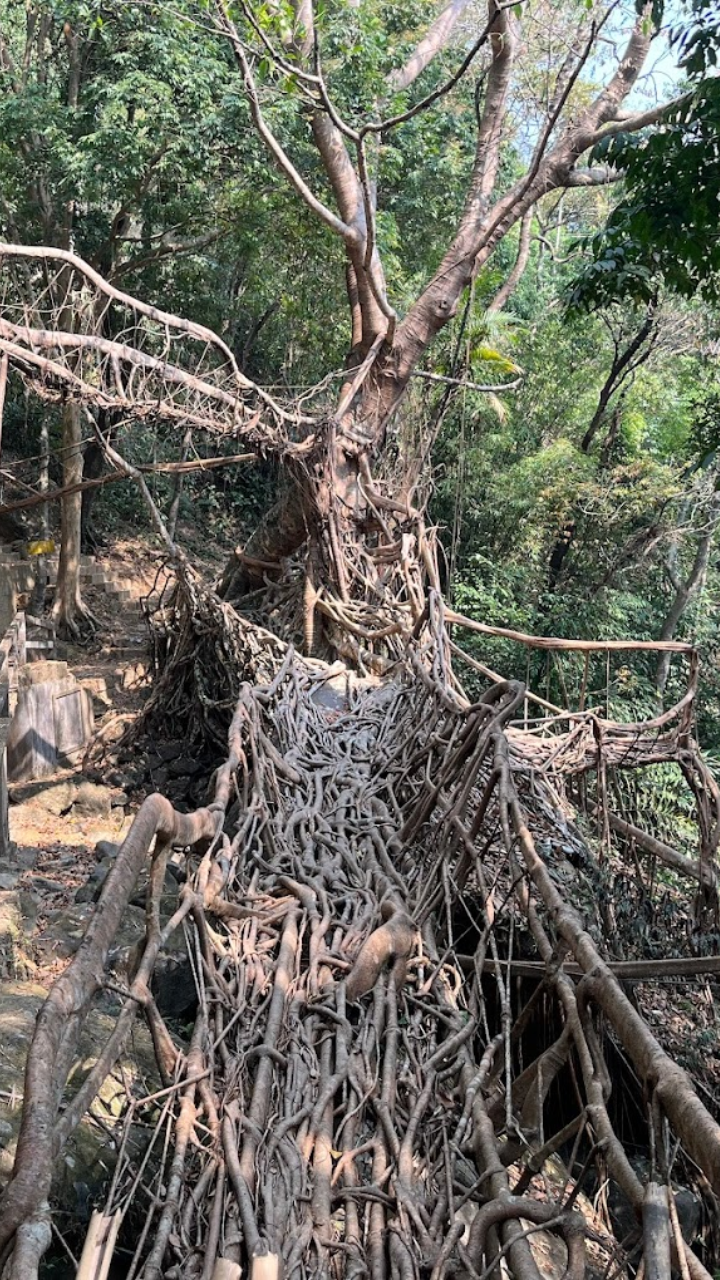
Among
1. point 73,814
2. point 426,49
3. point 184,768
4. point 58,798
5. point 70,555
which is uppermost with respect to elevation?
point 426,49

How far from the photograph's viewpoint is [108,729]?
7992mm

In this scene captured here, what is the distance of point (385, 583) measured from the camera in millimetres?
7492

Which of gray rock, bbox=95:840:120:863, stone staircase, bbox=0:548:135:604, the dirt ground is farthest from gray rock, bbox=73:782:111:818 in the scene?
stone staircase, bbox=0:548:135:604

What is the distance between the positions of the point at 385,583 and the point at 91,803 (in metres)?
2.77

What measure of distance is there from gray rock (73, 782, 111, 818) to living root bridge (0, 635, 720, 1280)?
344 cm

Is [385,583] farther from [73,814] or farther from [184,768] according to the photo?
[73,814]

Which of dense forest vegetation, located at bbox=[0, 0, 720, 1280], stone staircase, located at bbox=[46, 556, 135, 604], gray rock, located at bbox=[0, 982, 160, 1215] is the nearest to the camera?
dense forest vegetation, located at bbox=[0, 0, 720, 1280]

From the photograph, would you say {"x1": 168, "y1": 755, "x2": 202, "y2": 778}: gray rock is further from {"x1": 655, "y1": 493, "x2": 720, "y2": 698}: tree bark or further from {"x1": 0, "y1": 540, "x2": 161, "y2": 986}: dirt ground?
{"x1": 655, "y1": 493, "x2": 720, "y2": 698}: tree bark

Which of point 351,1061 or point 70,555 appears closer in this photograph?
point 351,1061

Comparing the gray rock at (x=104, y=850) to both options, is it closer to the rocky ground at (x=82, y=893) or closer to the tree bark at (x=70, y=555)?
the rocky ground at (x=82, y=893)

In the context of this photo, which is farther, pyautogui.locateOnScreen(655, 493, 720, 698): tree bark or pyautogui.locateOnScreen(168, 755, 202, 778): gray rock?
pyautogui.locateOnScreen(655, 493, 720, 698): tree bark

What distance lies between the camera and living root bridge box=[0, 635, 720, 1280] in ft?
5.59

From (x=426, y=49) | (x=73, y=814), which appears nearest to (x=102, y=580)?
(x=73, y=814)

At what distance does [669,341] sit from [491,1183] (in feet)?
36.0
